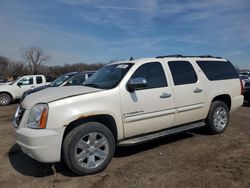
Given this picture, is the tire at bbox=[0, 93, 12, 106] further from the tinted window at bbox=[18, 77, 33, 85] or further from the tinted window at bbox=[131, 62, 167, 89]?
the tinted window at bbox=[131, 62, 167, 89]

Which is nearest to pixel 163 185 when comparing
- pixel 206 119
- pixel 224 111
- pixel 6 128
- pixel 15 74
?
pixel 206 119

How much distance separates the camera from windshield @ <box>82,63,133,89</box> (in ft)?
14.6

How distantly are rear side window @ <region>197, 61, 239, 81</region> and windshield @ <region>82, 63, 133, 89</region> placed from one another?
80.0 inches

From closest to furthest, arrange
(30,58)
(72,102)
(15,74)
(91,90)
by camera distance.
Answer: (72,102) < (91,90) < (15,74) < (30,58)

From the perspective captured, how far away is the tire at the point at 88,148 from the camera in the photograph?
3.71m

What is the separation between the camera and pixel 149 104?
4.52 m

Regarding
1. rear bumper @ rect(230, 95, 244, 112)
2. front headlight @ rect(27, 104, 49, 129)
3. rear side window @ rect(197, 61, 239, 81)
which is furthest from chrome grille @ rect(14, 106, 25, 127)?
rear bumper @ rect(230, 95, 244, 112)

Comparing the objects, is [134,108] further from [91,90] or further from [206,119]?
[206,119]

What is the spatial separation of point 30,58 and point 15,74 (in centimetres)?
2628

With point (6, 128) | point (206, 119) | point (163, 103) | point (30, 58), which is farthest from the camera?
point (30, 58)

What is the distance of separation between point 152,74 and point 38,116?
90.0 inches

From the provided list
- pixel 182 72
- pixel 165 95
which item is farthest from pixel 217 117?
pixel 165 95

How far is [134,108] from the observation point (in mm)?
4324

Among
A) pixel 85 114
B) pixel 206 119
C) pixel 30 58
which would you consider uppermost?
pixel 30 58
